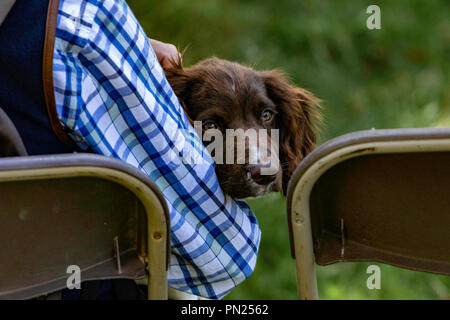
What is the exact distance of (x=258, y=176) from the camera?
1.91 m

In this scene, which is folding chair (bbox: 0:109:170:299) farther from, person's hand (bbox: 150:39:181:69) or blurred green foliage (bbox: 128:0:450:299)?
blurred green foliage (bbox: 128:0:450:299)

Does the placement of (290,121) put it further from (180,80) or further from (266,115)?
(180,80)

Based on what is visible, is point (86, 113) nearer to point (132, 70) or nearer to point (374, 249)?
point (132, 70)

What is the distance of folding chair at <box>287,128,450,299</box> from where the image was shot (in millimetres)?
1255

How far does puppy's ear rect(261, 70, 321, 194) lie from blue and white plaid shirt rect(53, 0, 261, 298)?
Result: 0.74 metres

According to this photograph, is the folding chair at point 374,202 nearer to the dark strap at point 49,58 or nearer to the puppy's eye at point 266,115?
the dark strap at point 49,58

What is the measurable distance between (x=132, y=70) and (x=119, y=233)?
338mm

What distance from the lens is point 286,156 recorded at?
2400mm

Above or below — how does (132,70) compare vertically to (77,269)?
above

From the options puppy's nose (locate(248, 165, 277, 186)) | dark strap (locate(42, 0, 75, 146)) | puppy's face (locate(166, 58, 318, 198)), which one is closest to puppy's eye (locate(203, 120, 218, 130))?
puppy's face (locate(166, 58, 318, 198))

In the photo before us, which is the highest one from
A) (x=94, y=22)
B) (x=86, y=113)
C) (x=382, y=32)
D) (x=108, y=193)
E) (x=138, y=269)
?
(x=382, y=32)

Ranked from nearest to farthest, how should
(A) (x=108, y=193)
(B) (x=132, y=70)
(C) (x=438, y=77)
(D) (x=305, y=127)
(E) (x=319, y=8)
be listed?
(A) (x=108, y=193)
(B) (x=132, y=70)
(D) (x=305, y=127)
(C) (x=438, y=77)
(E) (x=319, y=8)

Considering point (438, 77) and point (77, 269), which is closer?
point (77, 269)

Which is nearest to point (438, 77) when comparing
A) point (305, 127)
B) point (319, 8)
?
point (319, 8)
